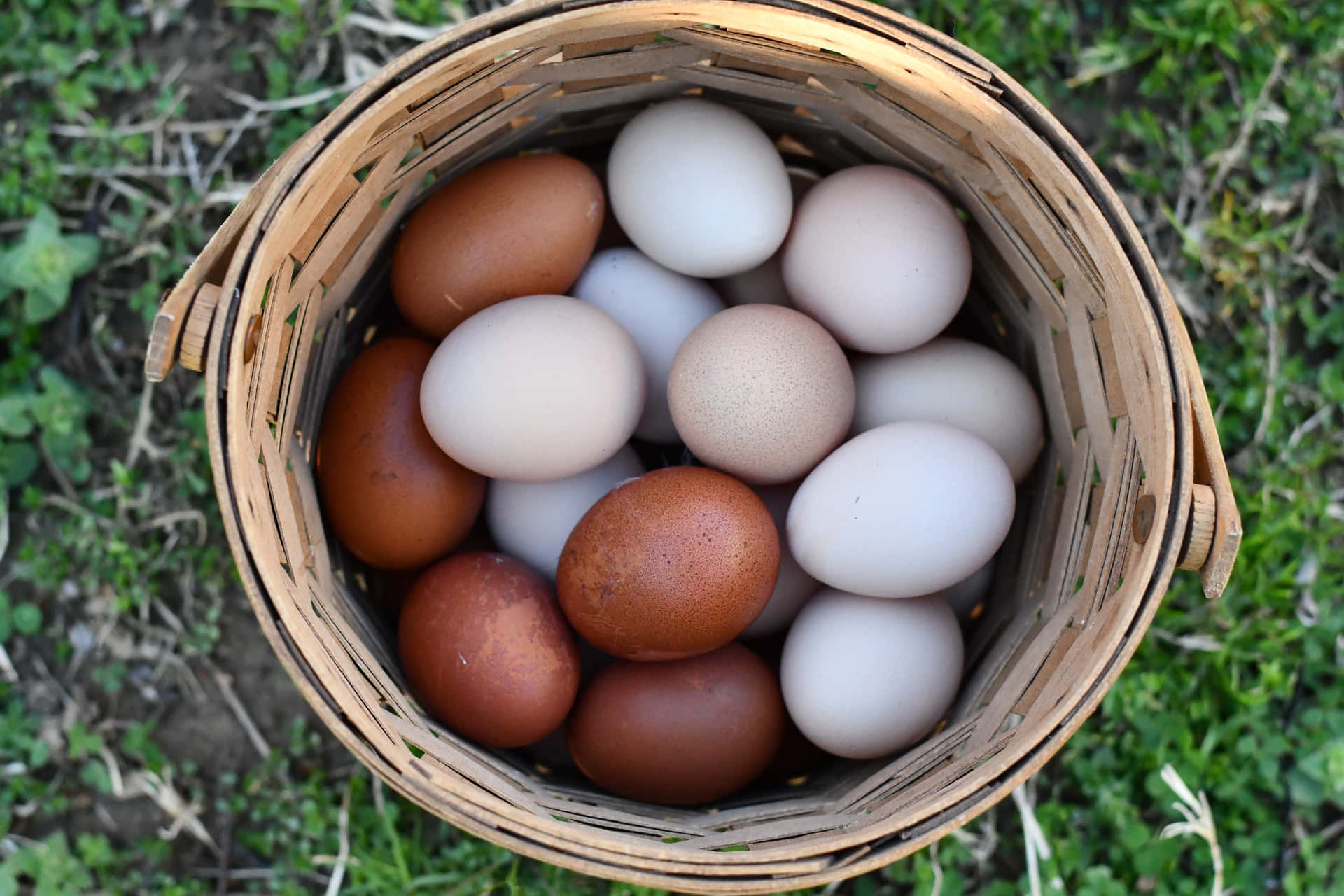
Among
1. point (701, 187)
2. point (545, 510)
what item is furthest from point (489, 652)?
point (701, 187)

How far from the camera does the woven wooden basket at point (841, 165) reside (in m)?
1.05

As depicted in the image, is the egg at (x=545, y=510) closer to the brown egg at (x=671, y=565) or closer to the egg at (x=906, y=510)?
the brown egg at (x=671, y=565)

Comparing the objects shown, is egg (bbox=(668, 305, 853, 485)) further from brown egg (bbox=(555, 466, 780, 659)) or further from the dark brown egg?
the dark brown egg

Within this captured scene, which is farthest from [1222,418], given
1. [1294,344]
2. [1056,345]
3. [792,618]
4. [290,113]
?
[290,113]

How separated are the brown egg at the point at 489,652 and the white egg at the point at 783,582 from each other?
0.27 metres

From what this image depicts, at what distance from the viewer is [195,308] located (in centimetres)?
106

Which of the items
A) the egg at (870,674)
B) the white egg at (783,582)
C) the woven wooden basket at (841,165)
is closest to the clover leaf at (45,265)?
the woven wooden basket at (841,165)

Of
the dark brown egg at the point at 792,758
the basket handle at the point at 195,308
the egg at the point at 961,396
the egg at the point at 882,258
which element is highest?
the basket handle at the point at 195,308

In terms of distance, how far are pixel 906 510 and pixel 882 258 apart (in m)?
0.32

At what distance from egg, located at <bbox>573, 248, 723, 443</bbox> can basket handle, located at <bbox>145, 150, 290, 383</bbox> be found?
0.47 metres

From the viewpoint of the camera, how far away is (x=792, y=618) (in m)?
1.48

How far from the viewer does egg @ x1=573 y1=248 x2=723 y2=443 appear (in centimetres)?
146

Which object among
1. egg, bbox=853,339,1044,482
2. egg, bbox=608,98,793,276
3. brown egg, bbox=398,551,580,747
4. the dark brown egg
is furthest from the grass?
egg, bbox=608,98,793,276

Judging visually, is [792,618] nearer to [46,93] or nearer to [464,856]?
[464,856]
